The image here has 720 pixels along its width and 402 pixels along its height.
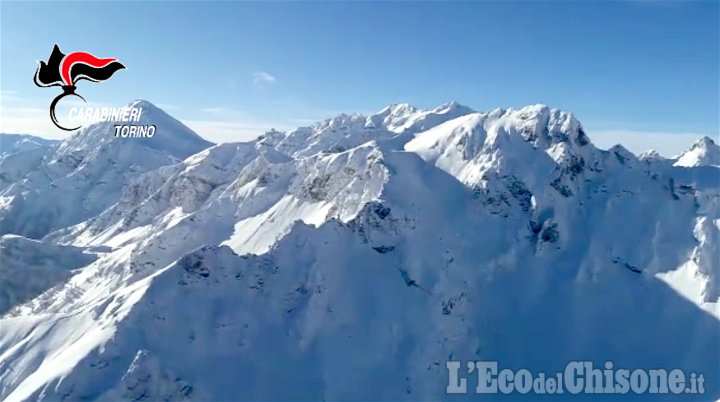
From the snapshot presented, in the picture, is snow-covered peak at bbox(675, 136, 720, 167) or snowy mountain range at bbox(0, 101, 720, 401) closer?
snowy mountain range at bbox(0, 101, 720, 401)

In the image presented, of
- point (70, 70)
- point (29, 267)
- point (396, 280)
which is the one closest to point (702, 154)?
point (396, 280)

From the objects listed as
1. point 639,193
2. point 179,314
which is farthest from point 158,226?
point 639,193

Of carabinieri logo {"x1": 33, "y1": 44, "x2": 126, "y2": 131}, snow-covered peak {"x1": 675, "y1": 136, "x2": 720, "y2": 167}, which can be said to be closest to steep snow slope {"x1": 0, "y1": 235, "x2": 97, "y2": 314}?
carabinieri logo {"x1": 33, "y1": 44, "x2": 126, "y2": 131}

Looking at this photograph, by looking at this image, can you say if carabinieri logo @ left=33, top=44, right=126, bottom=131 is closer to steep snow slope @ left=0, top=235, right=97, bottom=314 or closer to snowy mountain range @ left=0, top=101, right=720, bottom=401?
snowy mountain range @ left=0, top=101, right=720, bottom=401

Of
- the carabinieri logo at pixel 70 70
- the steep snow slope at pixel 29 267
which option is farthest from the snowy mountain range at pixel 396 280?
the carabinieri logo at pixel 70 70

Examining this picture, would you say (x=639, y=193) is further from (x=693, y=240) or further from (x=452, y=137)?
(x=452, y=137)

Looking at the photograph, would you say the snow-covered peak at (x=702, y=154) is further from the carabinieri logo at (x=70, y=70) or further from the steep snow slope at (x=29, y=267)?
the steep snow slope at (x=29, y=267)
